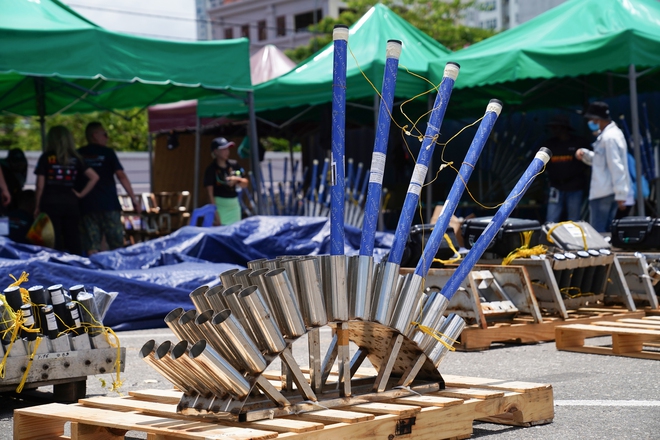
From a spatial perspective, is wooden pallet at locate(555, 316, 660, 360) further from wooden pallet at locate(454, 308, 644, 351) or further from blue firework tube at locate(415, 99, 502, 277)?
blue firework tube at locate(415, 99, 502, 277)

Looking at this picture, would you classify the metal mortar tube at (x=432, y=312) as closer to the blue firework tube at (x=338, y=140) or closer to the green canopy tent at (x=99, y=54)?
the blue firework tube at (x=338, y=140)

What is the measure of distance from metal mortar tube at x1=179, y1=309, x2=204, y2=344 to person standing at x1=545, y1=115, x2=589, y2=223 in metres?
8.35

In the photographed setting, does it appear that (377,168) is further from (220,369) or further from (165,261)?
(165,261)

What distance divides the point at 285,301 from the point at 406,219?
0.72 meters

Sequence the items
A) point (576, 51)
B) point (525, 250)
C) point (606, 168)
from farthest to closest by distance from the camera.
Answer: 1. point (576, 51)
2. point (606, 168)
3. point (525, 250)

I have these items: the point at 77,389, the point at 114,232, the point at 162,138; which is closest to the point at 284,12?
the point at 162,138

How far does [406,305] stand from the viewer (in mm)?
3740

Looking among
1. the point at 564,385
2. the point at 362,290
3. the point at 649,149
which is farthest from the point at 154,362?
the point at 649,149

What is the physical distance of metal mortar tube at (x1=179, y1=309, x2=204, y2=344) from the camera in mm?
3457

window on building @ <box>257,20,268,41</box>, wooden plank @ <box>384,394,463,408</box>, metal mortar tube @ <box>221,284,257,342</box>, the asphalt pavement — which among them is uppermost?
window on building @ <box>257,20,268,41</box>

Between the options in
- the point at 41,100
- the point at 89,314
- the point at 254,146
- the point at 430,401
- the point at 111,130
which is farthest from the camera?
the point at 111,130

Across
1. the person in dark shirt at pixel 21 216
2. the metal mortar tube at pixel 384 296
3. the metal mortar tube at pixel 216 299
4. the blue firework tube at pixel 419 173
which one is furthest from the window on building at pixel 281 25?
the metal mortar tube at pixel 216 299

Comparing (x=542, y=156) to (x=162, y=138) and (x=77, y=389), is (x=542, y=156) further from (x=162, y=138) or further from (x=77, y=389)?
(x=162, y=138)

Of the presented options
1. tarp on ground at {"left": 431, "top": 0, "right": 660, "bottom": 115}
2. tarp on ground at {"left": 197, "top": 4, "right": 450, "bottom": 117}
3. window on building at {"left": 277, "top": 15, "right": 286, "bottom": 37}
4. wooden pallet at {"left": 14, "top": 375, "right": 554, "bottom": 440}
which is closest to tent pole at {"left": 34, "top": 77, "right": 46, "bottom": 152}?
tarp on ground at {"left": 197, "top": 4, "right": 450, "bottom": 117}
